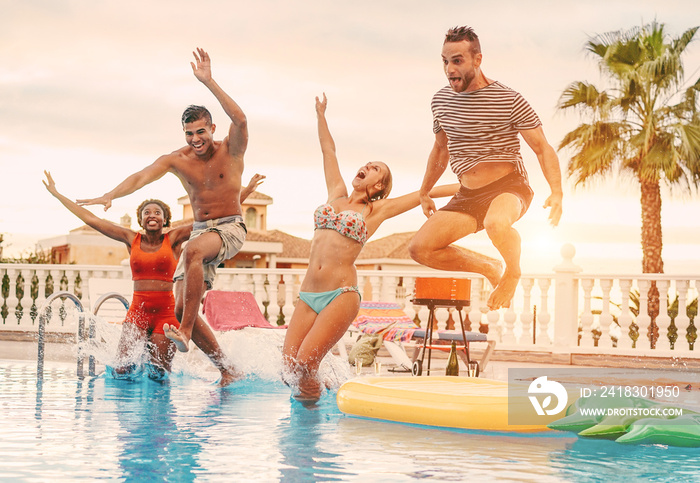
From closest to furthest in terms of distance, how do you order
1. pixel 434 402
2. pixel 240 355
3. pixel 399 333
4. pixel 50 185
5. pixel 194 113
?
pixel 434 402
pixel 194 113
pixel 50 185
pixel 240 355
pixel 399 333

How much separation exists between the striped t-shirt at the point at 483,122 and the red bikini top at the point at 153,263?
4.04m

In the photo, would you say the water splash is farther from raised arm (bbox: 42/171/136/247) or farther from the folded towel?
raised arm (bbox: 42/171/136/247)

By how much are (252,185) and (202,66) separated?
190 centimetres

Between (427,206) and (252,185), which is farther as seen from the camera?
(252,185)

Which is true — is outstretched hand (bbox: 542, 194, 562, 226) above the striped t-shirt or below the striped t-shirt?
below

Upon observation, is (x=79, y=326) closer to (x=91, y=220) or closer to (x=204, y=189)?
(x=91, y=220)

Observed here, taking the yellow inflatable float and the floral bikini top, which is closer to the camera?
the yellow inflatable float

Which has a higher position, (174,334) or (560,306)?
(560,306)

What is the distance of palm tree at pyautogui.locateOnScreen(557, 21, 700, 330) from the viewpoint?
19125mm

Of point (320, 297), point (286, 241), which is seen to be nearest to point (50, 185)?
point (320, 297)

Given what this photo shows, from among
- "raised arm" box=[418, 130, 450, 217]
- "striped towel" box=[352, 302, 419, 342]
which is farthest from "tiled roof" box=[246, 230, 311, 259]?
"raised arm" box=[418, 130, 450, 217]

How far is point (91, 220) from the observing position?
28.3 ft

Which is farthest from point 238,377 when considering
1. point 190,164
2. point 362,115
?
point 362,115

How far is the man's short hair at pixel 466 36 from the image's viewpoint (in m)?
5.06
